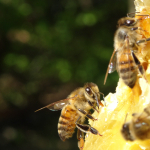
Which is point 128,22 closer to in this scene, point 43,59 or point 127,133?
point 127,133

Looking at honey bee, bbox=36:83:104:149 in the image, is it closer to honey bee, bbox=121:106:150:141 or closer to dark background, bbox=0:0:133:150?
honey bee, bbox=121:106:150:141

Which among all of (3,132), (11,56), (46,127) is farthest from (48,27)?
(3,132)

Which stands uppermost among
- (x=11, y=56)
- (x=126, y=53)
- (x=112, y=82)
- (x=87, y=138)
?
(x=126, y=53)

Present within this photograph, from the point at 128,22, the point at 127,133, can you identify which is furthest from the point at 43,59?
the point at 127,133

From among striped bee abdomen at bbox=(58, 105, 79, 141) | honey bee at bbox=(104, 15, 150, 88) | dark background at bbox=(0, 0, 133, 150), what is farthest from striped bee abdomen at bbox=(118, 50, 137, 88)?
dark background at bbox=(0, 0, 133, 150)

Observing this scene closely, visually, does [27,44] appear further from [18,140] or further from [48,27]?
[18,140]

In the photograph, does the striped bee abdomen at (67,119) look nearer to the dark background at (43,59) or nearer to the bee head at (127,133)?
the bee head at (127,133)

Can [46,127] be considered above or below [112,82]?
below
